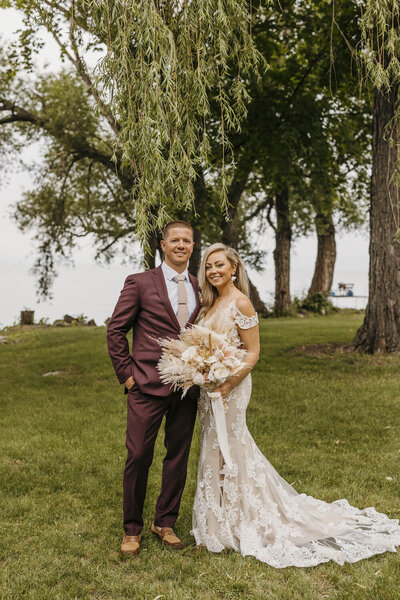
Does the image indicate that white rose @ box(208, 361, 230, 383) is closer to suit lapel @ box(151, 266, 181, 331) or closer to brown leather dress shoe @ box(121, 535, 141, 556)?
suit lapel @ box(151, 266, 181, 331)

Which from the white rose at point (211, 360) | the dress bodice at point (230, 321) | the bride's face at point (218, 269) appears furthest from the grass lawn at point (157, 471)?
the bride's face at point (218, 269)


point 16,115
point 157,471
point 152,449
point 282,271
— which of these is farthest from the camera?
point 282,271

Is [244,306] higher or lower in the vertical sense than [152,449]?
higher

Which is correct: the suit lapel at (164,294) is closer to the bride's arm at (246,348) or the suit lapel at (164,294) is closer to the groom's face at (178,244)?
the groom's face at (178,244)

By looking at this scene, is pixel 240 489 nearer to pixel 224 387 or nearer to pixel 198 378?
pixel 224 387

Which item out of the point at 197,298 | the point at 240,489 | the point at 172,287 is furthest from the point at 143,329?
the point at 240,489

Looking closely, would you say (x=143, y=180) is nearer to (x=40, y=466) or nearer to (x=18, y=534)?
(x=18, y=534)

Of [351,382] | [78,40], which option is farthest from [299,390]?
[78,40]

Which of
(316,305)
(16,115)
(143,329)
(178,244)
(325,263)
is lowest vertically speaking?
(316,305)

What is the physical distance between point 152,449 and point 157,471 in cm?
204

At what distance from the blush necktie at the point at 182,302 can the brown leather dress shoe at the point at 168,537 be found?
4.93 ft

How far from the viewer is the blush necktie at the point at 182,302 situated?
4148 mm

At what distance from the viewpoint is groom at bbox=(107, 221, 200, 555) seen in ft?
13.3

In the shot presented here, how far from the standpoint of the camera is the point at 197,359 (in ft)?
12.5
